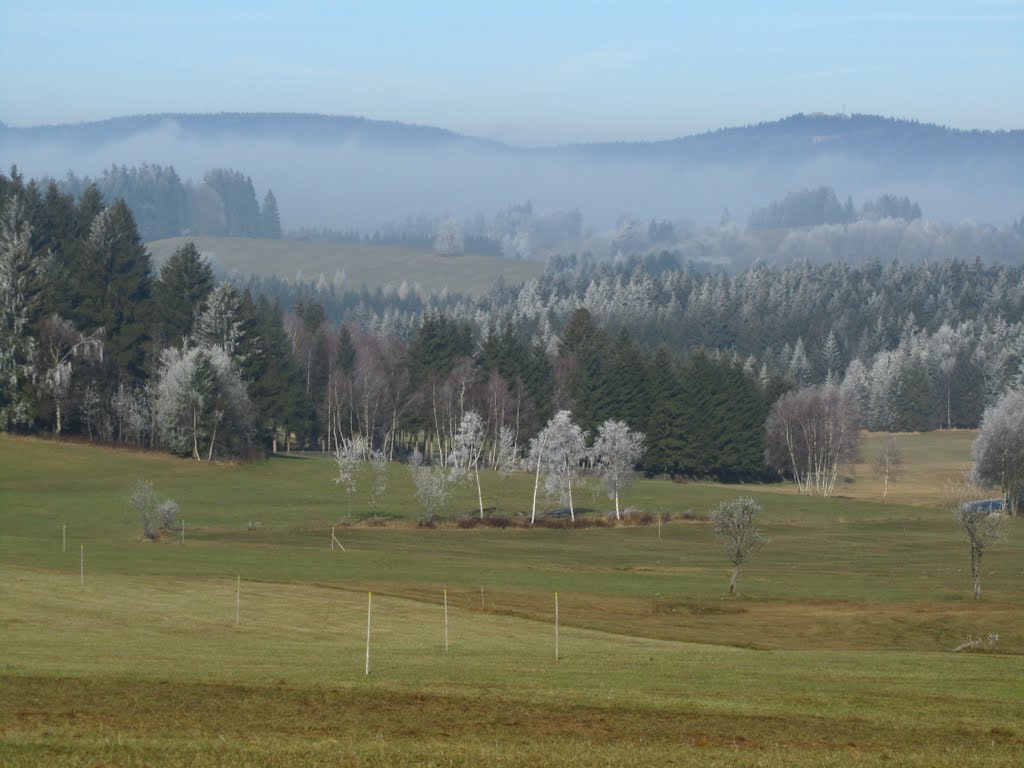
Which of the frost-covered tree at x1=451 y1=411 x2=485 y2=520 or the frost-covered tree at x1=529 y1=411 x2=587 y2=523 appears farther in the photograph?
the frost-covered tree at x1=451 y1=411 x2=485 y2=520

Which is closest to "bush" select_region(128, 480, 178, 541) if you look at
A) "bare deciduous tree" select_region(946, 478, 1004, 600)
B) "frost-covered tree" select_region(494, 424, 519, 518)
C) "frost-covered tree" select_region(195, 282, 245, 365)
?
"frost-covered tree" select_region(494, 424, 519, 518)

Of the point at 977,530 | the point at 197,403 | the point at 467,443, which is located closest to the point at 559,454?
the point at 467,443

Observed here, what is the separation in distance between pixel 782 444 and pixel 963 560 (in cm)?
6303

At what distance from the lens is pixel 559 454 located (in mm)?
110062

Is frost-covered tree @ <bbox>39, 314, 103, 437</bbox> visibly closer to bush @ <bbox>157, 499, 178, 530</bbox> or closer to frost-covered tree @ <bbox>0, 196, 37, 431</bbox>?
frost-covered tree @ <bbox>0, 196, 37, 431</bbox>

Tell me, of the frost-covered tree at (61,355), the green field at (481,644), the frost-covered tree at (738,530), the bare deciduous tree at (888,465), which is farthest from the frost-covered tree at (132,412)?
the bare deciduous tree at (888,465)

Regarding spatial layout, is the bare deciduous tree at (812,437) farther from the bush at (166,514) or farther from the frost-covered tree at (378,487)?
the bush at (166,514)

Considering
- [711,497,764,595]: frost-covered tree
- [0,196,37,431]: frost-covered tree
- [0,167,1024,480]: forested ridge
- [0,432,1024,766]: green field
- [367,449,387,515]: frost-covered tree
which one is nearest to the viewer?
[0,432,1024,766]: green field

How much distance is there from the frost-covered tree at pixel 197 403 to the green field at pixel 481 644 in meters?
16.9

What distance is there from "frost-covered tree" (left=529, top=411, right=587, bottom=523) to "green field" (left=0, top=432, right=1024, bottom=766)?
339 inches

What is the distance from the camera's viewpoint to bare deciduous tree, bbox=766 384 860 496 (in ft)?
454

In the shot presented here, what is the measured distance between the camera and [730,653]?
40469mm

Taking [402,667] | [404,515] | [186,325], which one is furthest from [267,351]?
[402,667]

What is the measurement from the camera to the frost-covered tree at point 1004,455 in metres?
114
